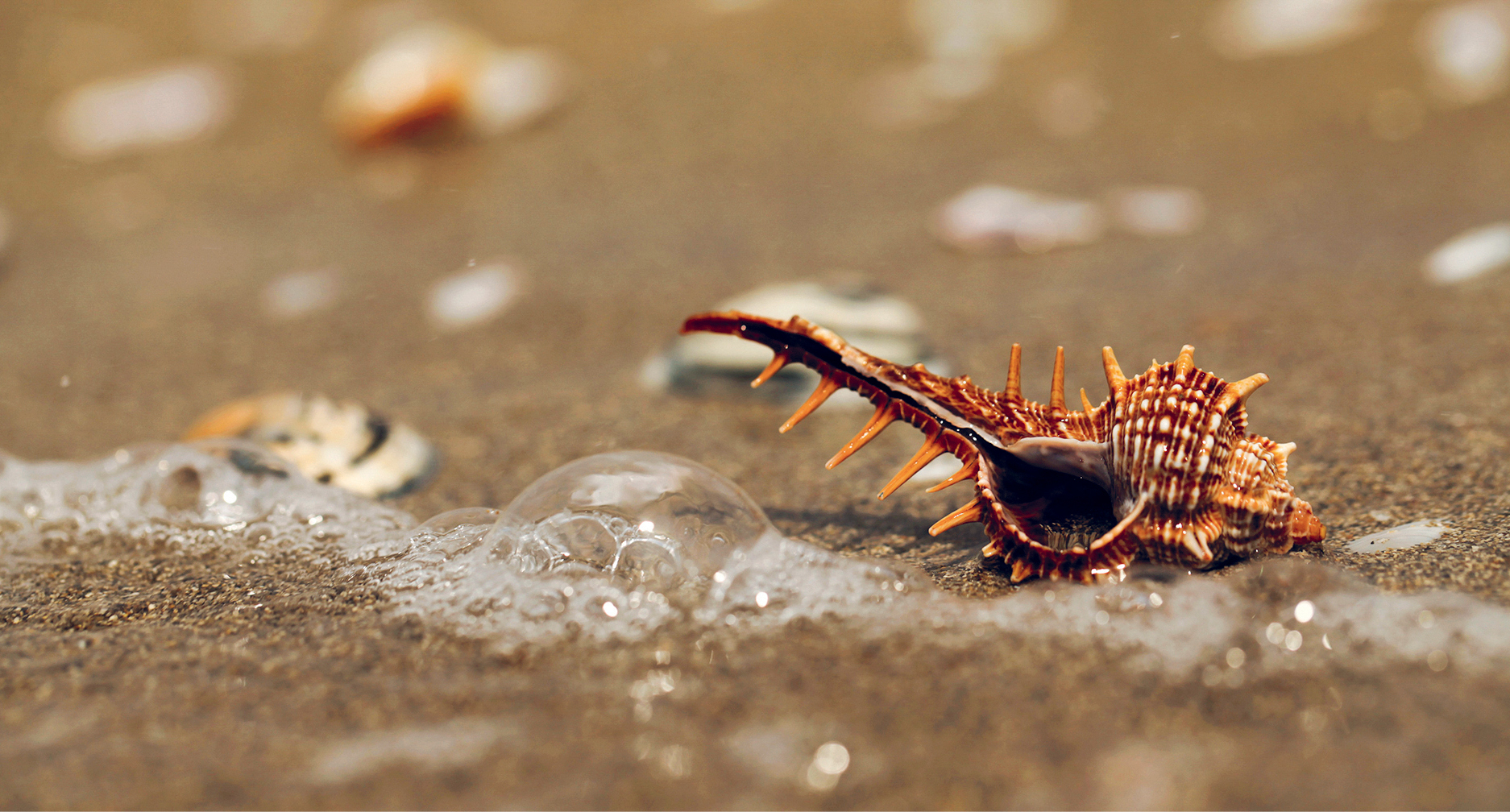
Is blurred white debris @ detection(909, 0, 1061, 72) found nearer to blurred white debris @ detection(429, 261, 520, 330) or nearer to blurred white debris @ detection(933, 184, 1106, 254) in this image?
blurred white debris @ detection(933, 184, 1106, 254)

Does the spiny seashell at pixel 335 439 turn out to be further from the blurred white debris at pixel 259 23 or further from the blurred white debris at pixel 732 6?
the blurred white debris at pixel 259 23

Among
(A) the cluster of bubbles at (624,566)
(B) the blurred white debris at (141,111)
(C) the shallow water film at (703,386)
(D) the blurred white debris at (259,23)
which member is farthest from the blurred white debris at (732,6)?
(A) the cluster of bubbles at (624,566)

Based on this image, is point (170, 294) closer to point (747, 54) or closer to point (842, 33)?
point (747, 54)

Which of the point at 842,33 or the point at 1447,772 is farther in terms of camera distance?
the point at 842,33

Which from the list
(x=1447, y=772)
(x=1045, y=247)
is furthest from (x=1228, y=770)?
(x=1045, y=247)

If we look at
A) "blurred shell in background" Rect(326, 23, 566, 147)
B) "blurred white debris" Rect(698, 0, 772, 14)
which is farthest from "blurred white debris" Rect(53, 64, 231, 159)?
"blurred white debris" Rect(698, 0, 772, 14)
